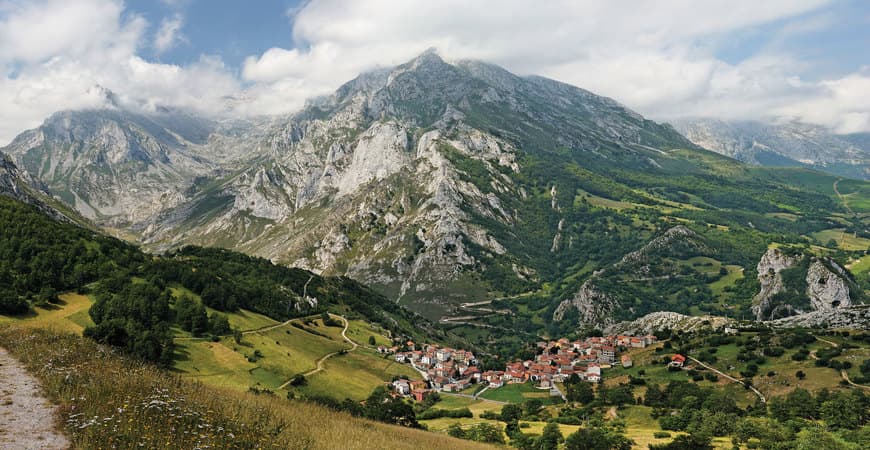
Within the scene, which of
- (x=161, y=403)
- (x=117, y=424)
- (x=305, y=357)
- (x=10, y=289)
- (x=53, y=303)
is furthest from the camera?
(x=305, y=357)

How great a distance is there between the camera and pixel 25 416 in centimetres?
1473

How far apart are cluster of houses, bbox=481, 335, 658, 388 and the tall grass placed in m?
90.0

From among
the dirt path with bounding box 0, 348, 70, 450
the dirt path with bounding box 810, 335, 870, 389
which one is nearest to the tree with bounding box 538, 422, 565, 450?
the dirt path with bounding box 0, 348, 70, 450

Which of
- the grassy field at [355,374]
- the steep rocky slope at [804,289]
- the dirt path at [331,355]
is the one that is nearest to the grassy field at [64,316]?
the dirt path at [331,355]

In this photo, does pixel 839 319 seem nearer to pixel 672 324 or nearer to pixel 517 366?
pixel 672 324

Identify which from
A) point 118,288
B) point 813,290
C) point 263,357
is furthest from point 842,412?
point 813,290

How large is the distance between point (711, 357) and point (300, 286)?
12563 cm

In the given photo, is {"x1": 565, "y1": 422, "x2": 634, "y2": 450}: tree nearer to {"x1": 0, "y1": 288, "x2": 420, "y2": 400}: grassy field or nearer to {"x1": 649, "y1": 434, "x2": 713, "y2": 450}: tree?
{"x1": 649, "y1": 434, "x2": 713, "y2": 450}: tree

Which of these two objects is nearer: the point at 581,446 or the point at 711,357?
the point at 581,446

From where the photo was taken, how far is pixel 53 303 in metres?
66.7

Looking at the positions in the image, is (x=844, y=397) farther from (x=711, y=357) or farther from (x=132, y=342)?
(x=132, y=342)

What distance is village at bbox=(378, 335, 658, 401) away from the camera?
106 meters

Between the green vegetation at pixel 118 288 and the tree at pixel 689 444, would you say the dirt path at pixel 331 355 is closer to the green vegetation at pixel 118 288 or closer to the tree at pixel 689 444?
the green vegetation at pixel 118 288

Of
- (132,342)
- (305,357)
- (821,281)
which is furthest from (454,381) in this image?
(821,281)
